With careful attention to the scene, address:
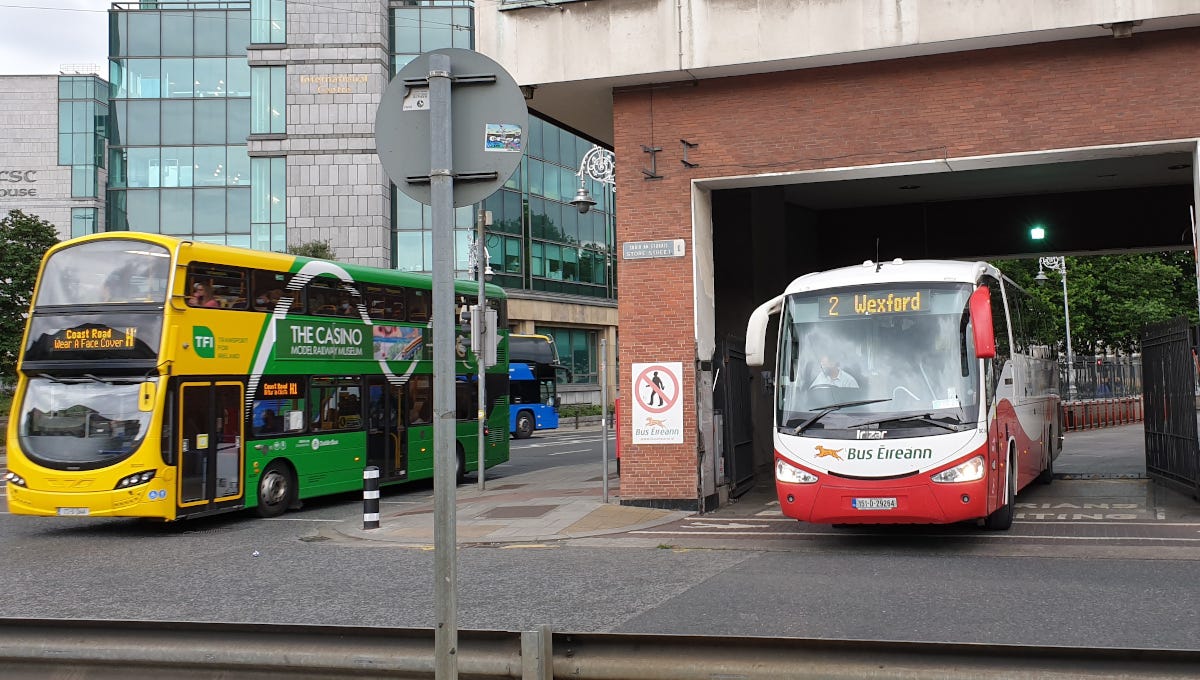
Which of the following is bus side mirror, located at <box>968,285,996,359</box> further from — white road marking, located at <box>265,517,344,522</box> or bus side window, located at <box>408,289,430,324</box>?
bus side window, located at <box>408,289,430,324</box>

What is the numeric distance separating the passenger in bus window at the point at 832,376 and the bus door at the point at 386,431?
9114 millimetres

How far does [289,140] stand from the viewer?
54781mm

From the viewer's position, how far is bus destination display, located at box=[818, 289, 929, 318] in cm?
1190

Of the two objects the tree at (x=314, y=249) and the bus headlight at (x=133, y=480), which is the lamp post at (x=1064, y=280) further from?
the tree at (x=314, y=249)

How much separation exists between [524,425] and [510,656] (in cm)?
3837

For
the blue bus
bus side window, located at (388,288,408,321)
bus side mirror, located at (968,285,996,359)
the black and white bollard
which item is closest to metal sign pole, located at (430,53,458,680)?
bus side mirror, located at (968,285,996,359)

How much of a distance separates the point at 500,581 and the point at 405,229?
4663cm

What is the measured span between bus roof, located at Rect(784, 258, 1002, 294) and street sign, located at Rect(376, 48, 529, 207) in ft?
27.1

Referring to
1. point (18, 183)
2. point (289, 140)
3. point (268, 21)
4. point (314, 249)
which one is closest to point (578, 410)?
point (314, 249)

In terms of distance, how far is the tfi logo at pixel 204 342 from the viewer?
14953 mm

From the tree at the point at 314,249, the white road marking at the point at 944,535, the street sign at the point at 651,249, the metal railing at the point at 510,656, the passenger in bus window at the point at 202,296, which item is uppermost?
the tree at the point at 314,249

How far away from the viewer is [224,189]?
56.2m

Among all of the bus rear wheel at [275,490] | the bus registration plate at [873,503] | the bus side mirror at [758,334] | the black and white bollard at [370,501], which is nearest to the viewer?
the bus registration plate at [873,503]

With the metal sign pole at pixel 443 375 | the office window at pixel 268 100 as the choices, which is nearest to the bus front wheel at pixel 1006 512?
the metal sign pole at pixel 443 375
